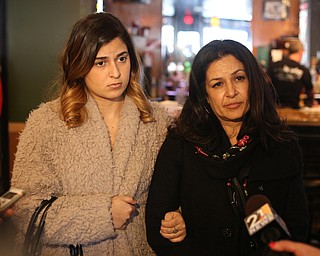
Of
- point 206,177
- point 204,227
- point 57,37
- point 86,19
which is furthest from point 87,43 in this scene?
point 57,37

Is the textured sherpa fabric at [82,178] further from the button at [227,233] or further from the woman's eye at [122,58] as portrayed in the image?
the button at [227,233]

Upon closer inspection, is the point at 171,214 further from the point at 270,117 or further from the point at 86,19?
the point at 86,19

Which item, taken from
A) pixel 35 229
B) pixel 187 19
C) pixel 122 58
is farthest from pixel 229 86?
pixel 187 19

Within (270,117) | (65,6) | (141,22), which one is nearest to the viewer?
(270,117)

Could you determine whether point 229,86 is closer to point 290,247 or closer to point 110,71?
point 110,71

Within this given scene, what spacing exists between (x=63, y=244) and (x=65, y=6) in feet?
5.64

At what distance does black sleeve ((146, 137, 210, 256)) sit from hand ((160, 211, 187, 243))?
0.7 inches

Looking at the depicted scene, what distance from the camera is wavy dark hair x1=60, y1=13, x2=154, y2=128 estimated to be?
5.28 ft

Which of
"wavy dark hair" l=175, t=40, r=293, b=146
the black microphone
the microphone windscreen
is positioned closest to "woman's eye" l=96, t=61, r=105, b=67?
"wavy dark hair" l=175, t=40, r=293, b=146

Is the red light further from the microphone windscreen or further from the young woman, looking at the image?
the microphone windscreen

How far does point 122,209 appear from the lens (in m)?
1.55

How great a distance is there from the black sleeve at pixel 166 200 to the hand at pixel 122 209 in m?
0.09

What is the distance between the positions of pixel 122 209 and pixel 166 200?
0.18m

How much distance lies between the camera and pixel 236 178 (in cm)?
159
